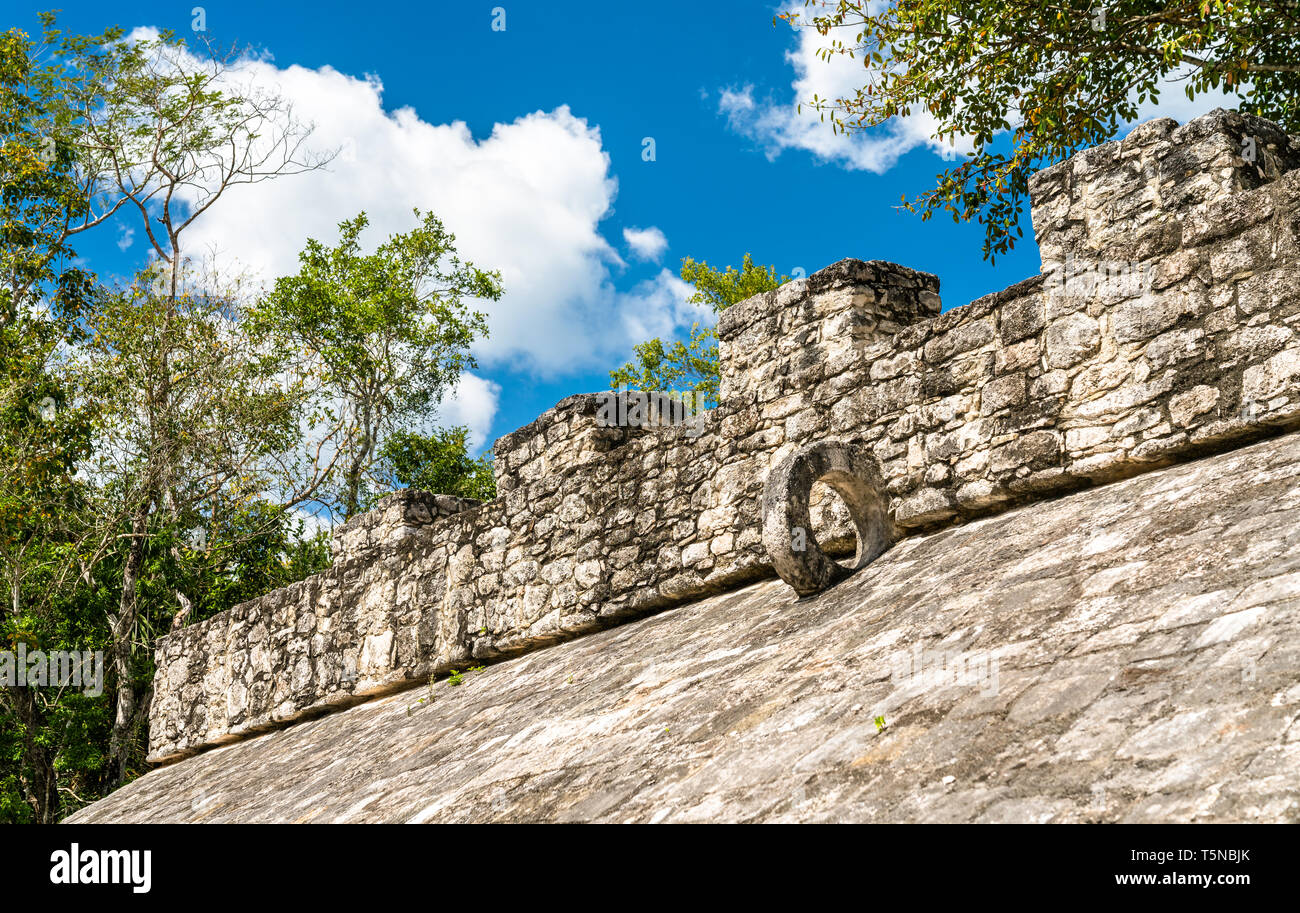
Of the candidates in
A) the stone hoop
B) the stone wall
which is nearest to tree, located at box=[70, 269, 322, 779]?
the stone wall

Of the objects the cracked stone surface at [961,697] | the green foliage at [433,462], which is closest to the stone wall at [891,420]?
the cracked stone surface at [961,697]

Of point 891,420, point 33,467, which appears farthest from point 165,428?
point 891,420

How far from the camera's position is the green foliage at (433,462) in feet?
65.1

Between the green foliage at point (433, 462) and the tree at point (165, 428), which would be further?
the green foliage at point (433, 462)

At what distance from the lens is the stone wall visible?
410 cm

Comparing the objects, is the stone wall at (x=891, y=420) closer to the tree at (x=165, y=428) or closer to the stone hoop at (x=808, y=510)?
the stone hoop at (x=808, y=510)

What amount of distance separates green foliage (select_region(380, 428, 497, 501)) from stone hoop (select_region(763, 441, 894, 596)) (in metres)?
14.8

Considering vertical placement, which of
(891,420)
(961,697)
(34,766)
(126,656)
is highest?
(891,420)

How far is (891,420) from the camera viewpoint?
5.16 m

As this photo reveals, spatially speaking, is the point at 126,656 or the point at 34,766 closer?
the point at 34,766

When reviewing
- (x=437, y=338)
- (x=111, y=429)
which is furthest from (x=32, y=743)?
(x=437, y=338)

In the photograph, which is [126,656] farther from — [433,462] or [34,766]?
[433,462]

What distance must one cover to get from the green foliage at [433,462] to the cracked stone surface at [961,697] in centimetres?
1417

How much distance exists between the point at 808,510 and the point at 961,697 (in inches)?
76.4
